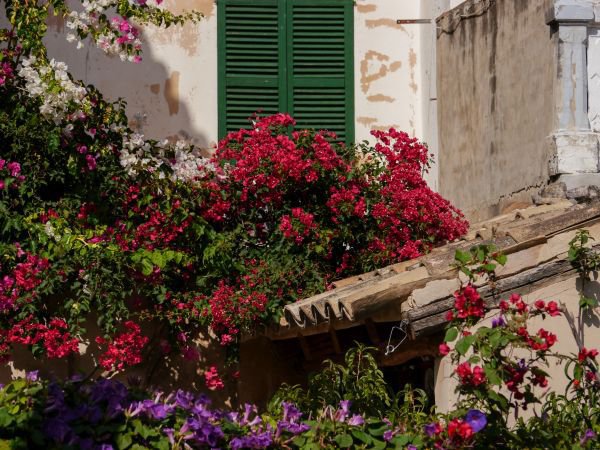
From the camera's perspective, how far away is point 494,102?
35.2 feet

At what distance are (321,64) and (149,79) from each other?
1.49 m

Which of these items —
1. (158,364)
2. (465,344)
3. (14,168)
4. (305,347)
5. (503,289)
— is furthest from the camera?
(158,364)

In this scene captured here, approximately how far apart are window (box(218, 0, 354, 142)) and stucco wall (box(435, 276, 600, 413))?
4000 mm

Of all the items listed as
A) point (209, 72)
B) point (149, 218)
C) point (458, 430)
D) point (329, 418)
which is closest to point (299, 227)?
point (149, 218)

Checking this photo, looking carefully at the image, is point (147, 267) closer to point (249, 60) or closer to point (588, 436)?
point (249, 60)

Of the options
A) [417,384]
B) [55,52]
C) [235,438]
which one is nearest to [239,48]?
[55,52]

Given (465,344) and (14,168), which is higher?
(14,168)

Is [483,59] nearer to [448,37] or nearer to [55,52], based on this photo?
[448,37]

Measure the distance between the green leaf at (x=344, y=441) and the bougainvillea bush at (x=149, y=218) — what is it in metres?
3.19

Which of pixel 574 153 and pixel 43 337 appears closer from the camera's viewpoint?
pixel 43 337

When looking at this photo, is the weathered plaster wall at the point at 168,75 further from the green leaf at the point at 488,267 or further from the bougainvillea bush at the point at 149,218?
the green leaf at the point at 488,267

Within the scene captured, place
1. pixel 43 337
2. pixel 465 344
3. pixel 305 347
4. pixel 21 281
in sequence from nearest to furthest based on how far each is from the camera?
pixel 465 344 < pixel 21 281 < pixel 43 337 < pixel 305 347

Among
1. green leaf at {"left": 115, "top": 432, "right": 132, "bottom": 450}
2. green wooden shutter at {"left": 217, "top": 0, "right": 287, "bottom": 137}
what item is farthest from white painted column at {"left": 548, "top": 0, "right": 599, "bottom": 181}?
green leaf at {"left": 115, "top": 432, "right": 132, "bottom": 450}

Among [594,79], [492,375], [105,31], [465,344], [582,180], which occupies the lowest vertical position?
[492,375]
